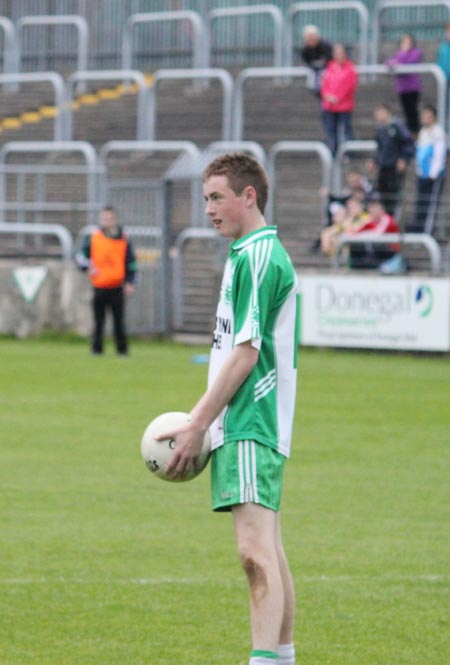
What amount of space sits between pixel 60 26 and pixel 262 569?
33.2 meters

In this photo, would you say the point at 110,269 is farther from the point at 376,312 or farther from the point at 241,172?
the point at 241,172

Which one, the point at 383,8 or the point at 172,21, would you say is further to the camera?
the point at 172,21

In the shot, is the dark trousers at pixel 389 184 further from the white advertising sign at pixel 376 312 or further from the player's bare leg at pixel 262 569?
the player's bare leg at pixel 262 569

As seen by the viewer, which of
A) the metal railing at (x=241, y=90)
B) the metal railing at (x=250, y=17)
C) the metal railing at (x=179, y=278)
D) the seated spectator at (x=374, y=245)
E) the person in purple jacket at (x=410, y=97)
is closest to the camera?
the seated spectator at (x=374, y=245)

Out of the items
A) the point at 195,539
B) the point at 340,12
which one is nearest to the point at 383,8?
the point at 340,12

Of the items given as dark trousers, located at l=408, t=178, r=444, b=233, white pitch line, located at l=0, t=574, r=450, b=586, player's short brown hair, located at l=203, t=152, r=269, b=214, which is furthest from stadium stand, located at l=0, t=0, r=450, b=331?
player's short brown hair, located at l=203, t=152, r=269, b=214

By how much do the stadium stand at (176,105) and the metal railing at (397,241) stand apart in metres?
0.43

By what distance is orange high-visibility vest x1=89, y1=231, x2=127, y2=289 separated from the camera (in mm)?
23391

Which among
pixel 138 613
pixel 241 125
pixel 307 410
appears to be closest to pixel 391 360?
pixel 307 410

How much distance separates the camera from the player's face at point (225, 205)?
6410 mm

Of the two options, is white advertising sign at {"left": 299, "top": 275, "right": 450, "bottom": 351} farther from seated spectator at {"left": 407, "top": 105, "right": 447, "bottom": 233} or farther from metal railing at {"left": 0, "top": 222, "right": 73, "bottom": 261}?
metal railing at {"left": 0, "top": 222, "right": 73, "bottom": 261}

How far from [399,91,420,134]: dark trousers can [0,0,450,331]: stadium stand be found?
63 centimetres

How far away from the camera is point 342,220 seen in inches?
990

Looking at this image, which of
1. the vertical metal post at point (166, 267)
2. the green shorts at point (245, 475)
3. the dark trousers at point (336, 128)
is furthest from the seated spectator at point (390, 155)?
the green shorts at point (245, 475)
